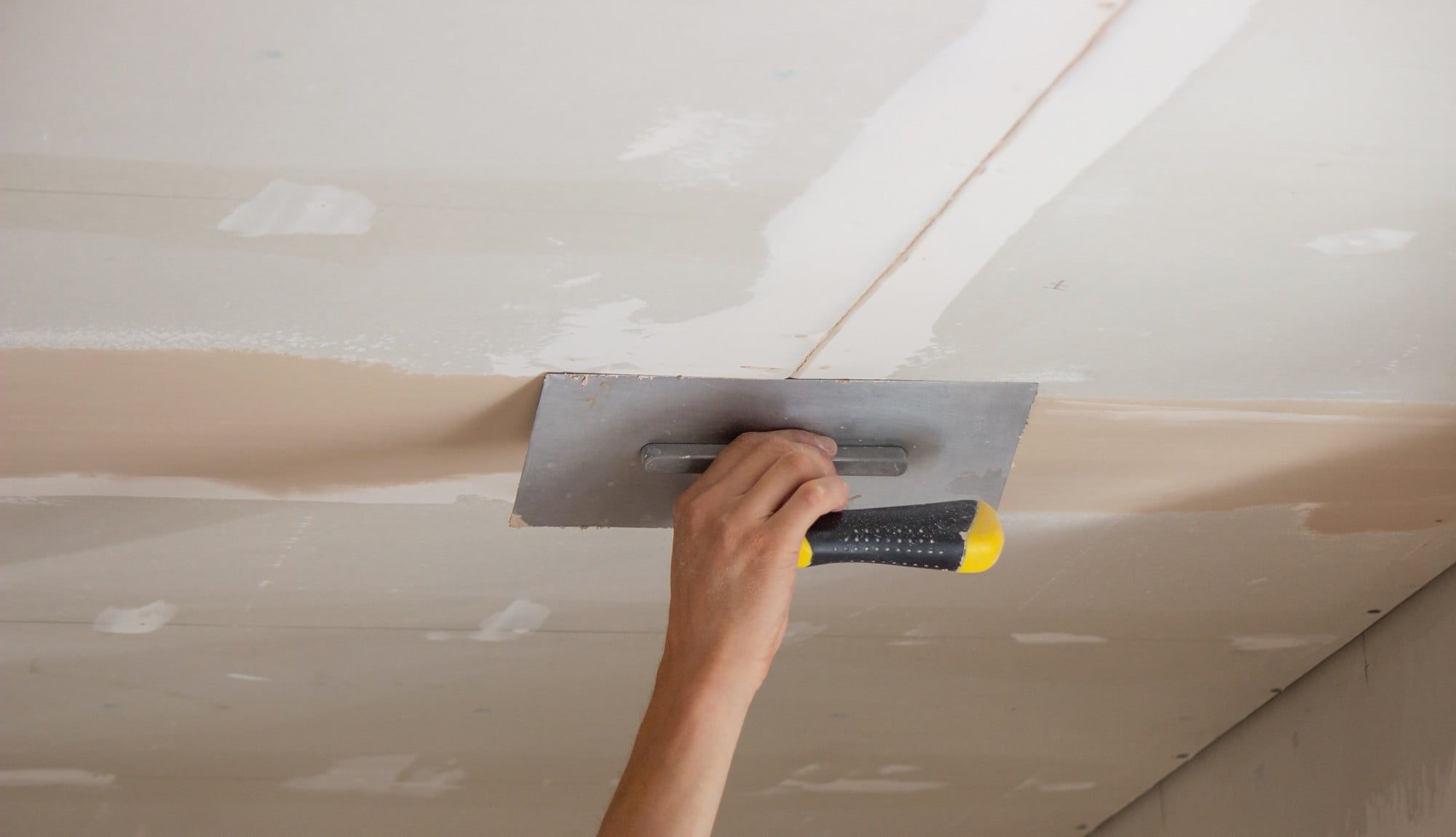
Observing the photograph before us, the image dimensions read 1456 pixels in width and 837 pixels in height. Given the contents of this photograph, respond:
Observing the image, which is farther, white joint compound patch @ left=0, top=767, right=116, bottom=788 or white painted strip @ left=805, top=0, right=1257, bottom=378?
white joint compound patch @ left=0, top=767, right=116, bottom=788

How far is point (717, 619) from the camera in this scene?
3.81 feet

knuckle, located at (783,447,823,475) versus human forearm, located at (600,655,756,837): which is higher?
knuckle, located at (783,447,823,475)

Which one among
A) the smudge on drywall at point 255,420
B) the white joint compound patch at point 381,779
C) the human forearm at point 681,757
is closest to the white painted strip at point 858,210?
the smudge on drywall at point 255,420

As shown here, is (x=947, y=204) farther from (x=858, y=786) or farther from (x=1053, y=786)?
(x=1053, y=786)

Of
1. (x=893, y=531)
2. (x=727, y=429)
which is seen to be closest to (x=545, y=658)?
(x=727, y=429)

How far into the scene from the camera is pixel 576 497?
1.39 meters

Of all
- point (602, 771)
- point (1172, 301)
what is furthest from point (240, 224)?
point (602, 771)

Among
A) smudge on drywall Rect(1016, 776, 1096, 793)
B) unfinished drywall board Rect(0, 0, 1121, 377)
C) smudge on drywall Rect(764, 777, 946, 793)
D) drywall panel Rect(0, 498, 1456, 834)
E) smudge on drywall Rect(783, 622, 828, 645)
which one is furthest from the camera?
smudge on drywall Rect(1016, 776, 1096, 793)

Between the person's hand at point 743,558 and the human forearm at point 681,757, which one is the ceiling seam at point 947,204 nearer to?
the person's hand at point 743,558

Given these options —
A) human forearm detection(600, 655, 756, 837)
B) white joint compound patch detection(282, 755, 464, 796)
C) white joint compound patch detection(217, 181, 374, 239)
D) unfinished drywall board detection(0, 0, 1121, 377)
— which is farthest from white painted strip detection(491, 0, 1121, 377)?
white joint compound patch detection(282, 755, 464, 796)

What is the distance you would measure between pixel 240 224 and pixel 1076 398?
2.98 feet

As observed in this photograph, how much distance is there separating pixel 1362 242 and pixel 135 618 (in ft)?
5.22

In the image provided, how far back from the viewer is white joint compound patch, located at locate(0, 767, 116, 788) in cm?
203

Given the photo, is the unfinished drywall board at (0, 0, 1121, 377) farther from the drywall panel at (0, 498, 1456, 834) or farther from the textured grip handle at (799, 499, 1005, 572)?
the drywall panel at (0, 498, 1456, 834)
